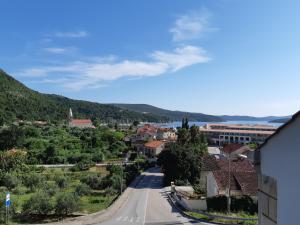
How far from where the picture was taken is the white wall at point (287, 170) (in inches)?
179

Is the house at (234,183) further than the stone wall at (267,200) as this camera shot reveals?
Yes

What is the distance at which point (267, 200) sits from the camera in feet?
18.2

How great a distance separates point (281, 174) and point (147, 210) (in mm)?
31603

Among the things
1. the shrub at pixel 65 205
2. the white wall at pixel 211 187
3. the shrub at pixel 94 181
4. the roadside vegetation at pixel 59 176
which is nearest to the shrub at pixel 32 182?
the roadside vegetation at pixel 59 176

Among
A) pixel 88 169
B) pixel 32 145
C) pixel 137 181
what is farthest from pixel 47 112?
pixel 137 181

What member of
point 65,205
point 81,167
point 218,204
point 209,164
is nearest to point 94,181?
point 209,164

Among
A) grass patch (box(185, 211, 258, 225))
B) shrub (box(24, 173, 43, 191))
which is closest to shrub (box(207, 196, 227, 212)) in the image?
grass patch (box(185, 211, 258, 225))

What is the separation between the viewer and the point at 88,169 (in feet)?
232

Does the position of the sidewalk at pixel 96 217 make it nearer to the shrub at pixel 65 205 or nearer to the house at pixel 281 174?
the shrub at pixel 65 205

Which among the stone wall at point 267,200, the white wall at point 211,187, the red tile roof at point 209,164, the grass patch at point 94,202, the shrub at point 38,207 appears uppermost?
the stone wall at point 267,200

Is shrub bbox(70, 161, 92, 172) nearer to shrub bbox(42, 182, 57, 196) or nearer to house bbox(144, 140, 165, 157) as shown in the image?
shrub bbox(42, 182, 57, 196)

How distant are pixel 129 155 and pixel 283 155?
85034 mm

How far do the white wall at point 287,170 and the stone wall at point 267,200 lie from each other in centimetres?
21

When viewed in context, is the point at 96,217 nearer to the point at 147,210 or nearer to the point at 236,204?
the point at 147,210
